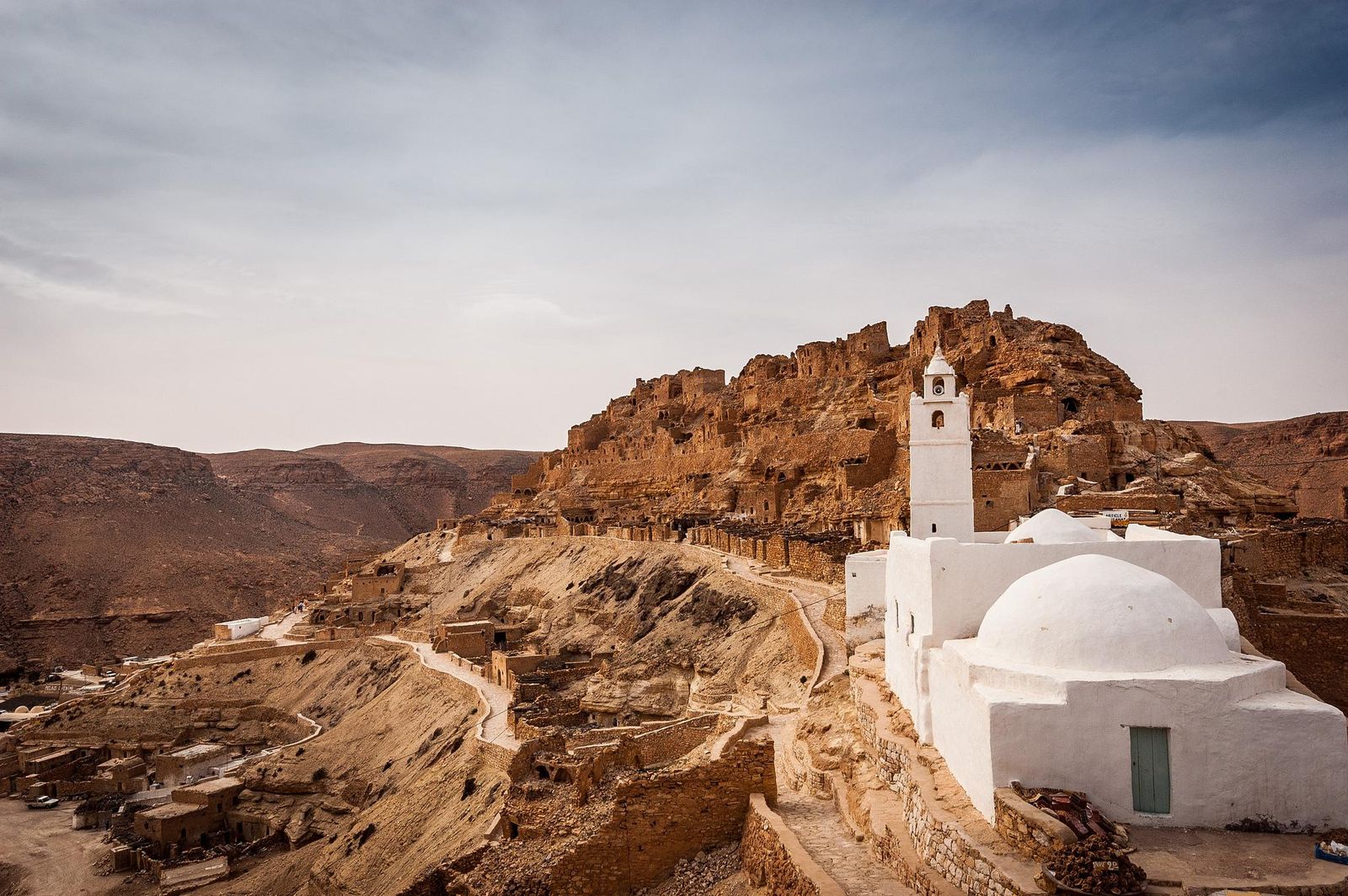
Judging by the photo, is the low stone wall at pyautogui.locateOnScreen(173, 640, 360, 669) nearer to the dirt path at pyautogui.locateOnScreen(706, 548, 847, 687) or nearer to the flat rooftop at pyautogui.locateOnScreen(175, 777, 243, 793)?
the flat rooftop at pyautogui.locateOnScreen(175, 777, 243, 793)

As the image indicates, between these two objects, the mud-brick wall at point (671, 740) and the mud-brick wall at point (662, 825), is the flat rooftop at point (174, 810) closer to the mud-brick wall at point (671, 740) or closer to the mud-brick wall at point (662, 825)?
the mud-brick wall at point (671, 740)

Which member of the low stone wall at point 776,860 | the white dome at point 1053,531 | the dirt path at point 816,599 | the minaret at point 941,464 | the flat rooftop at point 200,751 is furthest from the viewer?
the flat rooftop at point 200,751

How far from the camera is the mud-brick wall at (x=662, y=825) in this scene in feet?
32.3

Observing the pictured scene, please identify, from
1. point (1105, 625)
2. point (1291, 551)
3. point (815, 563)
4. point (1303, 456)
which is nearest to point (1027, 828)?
point (1105, 625)

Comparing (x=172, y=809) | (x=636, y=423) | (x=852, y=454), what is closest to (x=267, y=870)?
(x=172, y=809)

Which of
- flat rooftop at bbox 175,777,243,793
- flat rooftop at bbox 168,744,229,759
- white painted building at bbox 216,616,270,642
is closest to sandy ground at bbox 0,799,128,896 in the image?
flat rooftop at bbox 175,777,243,793

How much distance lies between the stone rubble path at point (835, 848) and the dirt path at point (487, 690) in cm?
849

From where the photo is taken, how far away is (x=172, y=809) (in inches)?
950

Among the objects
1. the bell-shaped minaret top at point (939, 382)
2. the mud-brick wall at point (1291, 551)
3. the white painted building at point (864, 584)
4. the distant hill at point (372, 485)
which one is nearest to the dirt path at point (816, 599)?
the white painted building at point (864, 584)

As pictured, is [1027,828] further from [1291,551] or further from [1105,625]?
[1291,551]

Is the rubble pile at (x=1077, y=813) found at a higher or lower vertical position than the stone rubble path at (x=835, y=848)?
higher

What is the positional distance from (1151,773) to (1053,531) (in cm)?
505

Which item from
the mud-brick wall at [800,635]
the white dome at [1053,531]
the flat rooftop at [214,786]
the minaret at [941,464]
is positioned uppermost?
the minaret at [941,464]

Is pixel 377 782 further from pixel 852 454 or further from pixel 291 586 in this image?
pixel 291 586
